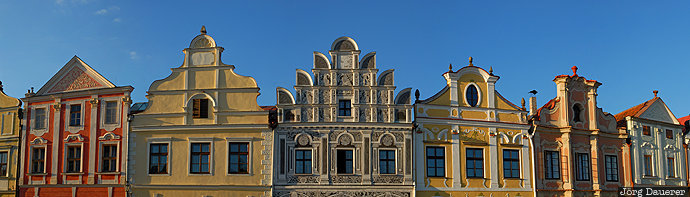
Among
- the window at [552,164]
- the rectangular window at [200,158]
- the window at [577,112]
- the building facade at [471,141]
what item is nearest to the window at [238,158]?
the rectangular window at [200,158]

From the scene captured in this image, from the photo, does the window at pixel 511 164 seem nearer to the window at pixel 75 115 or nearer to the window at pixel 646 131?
the window at pixel 646 131

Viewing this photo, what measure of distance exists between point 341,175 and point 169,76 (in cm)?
941

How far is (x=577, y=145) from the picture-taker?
34.9m

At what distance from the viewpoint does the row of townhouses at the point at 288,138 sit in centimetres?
3119

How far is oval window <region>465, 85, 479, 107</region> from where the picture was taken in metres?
33.0

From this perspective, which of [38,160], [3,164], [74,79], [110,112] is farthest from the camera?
[3,164]

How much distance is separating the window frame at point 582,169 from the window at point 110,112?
23.0 meters

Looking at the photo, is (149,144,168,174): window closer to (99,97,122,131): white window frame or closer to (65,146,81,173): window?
(99,97,122,131): white window frame

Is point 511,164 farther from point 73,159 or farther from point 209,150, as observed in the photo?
point 73,159

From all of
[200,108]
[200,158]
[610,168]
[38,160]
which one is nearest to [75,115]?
[38,160]

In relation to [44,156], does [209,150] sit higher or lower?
higher

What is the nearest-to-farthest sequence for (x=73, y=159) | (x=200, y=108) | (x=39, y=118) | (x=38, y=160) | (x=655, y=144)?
(x=200, y=108), (x=73, y=159), (x=38, y=160), (x=39, y=118), (x=655, y=144)

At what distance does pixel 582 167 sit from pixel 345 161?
1269 centimetres

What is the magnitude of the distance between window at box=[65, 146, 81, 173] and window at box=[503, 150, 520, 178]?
67.3 feet
